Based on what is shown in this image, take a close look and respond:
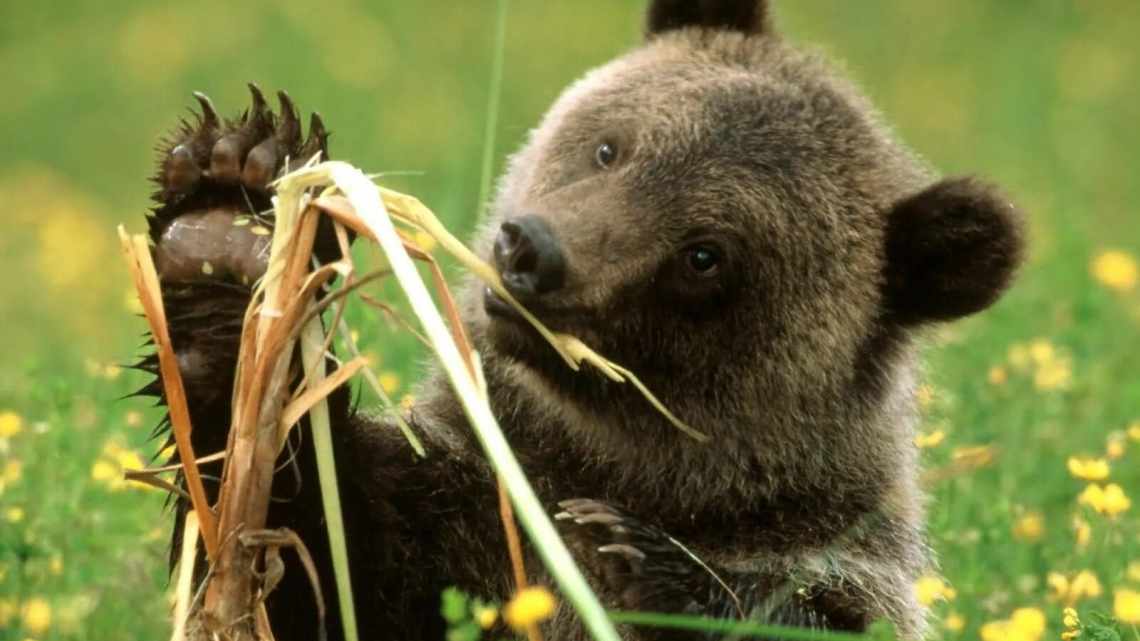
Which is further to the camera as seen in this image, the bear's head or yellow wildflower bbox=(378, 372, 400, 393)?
yellow wildflower bbox=(378, 372, 400, 393)

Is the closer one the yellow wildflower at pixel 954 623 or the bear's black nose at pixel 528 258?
the bear's black nose at pixel 528 258

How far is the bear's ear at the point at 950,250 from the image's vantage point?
544 centimetres

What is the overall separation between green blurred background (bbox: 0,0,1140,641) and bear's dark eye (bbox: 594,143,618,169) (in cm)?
124

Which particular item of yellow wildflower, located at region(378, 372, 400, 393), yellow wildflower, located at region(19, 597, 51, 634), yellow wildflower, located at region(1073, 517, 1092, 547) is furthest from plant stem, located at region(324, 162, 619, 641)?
yellow wildflower, located at region(378, 372, 400, 393)

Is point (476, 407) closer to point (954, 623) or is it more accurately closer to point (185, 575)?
point (185, 575)

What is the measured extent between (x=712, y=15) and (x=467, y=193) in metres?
4.21

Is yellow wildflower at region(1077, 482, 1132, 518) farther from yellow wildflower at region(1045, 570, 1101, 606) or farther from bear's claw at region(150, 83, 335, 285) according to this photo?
bear's claw at region(150, 83, 335, 285)

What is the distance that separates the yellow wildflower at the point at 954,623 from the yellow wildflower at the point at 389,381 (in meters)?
2.16

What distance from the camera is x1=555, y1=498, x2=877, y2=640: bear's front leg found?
5.14m

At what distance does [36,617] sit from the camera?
5.59 metres

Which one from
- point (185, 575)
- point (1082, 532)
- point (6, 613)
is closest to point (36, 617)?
point (6, 613)

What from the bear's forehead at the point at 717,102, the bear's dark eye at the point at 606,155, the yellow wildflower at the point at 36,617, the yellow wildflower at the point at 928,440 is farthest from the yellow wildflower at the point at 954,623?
the yellow wildflower at the point at 36,617

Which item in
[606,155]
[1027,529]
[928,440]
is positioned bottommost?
[1027,529]

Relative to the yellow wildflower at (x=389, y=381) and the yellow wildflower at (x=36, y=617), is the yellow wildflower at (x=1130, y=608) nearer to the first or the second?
the yellow wildflower at (x=36, y=617)
